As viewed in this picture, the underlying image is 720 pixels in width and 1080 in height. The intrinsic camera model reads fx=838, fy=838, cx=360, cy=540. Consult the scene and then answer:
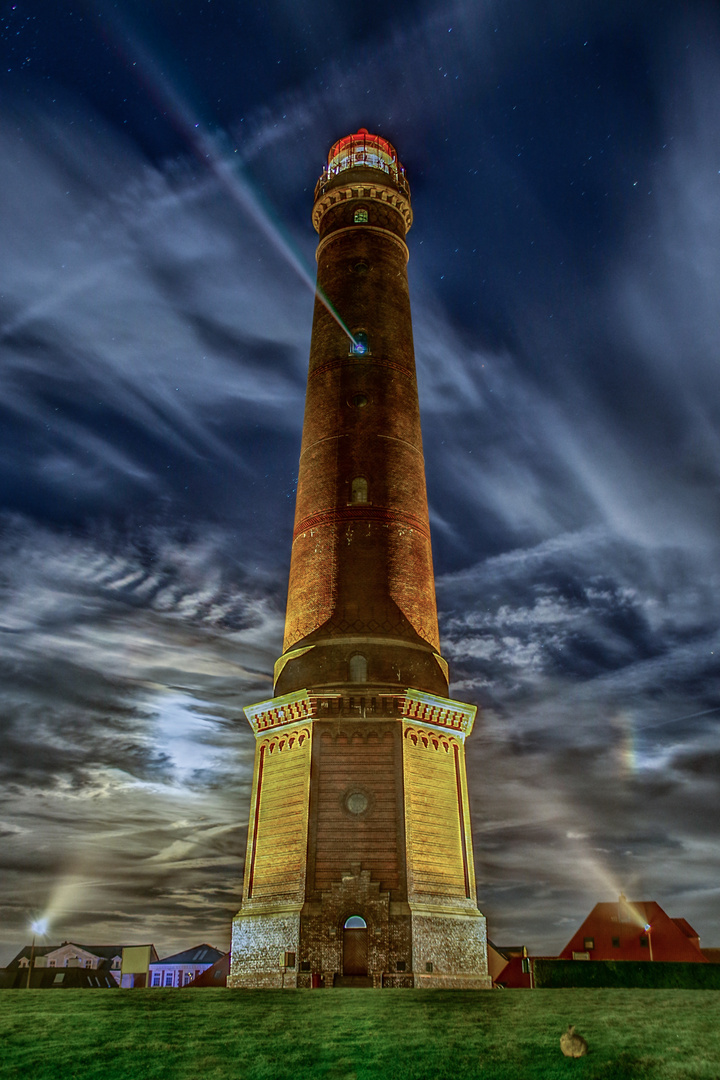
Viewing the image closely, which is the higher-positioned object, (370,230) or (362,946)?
(370,230)

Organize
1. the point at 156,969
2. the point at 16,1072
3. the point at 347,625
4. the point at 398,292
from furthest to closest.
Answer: the point at 156,969 → the point at 398,292 → the point at 347,625 → the point at 16,1072

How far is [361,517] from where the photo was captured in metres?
27.6

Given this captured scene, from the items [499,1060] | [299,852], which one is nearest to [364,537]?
[299,852]

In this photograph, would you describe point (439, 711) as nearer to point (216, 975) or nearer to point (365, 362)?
point (365, 362)

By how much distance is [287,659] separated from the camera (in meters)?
26.4

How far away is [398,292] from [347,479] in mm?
8867

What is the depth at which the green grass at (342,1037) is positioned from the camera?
912 cm

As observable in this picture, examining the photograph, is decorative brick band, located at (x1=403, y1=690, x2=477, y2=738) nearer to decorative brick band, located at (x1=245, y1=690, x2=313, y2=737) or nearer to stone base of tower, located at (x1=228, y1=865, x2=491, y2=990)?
decorative brick band, located at (x1=245, y1=690, x2=313, y2=737)

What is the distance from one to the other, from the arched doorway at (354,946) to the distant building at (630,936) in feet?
80.0

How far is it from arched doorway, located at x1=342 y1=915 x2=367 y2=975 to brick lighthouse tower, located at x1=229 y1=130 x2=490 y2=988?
0.03 m

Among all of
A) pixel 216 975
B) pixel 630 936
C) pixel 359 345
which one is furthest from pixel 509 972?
pixel 359 345

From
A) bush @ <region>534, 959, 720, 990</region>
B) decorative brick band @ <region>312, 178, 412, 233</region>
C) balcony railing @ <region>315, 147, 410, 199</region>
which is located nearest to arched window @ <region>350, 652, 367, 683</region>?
bush @ <region>534, 959, 720, 990</region>

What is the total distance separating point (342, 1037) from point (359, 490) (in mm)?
19038

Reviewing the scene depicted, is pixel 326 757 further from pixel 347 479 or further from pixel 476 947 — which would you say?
pixel 347 479
